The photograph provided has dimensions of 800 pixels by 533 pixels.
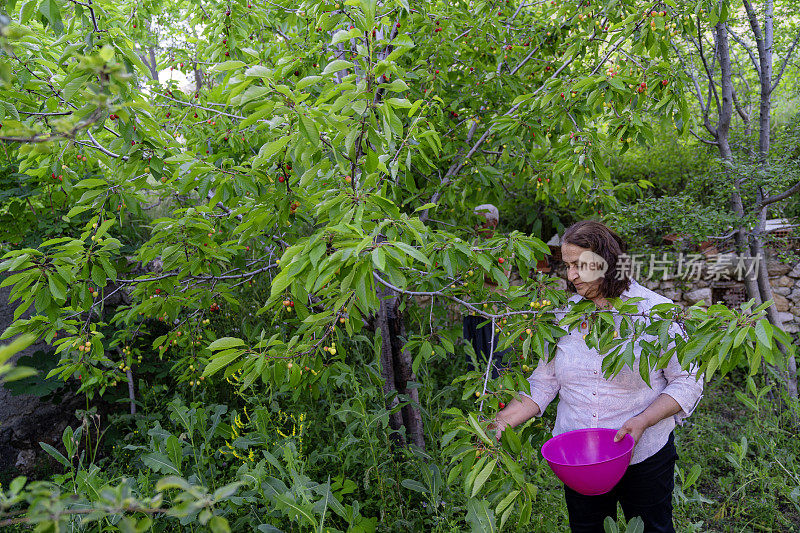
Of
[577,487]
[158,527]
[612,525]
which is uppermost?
[577,487]

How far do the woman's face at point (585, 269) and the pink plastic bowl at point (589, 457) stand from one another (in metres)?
0.48

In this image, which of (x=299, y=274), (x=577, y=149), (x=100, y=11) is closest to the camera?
(x=299, y=274)

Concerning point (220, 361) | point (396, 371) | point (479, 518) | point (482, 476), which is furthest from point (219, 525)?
point (396, 371)

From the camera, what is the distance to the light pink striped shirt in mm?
1705

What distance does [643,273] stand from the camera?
4.20m

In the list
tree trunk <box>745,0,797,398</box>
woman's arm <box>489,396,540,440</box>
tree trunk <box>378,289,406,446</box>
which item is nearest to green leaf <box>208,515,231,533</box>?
woman's arm <box>489,396,540,440</box>

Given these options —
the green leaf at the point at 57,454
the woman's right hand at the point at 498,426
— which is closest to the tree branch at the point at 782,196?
the woman's right hand at the point at 498,426

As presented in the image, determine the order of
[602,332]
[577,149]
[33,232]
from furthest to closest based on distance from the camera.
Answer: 1. [33,232]
2. [577,149]
3. [602,332]

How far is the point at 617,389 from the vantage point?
5.77 ft

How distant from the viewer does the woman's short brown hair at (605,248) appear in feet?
5.79

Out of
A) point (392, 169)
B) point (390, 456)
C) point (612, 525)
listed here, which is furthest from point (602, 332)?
point (390, 456)

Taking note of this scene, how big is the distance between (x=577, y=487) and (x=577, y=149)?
1.30 metres

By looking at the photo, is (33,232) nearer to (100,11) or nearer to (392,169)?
(100,11)

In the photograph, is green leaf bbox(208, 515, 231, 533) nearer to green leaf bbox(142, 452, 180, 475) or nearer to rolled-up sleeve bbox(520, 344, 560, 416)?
rolled-up sleeve bbox(520, 344, 560, 416)
